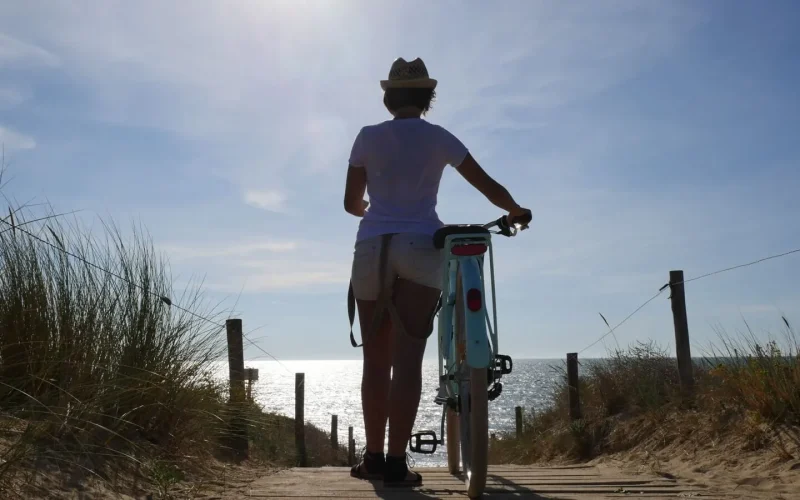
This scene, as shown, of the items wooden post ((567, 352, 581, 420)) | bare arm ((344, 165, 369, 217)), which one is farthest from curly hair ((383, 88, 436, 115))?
wooden post ((567, 352, 581, 420))

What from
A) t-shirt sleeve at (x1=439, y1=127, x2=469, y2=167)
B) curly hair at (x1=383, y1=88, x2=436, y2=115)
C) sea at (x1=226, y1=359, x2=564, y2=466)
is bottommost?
sea at (x1=226, y1=359, x2=564, y2=466)

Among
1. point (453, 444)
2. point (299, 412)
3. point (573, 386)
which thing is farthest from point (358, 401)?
point (453, 444)

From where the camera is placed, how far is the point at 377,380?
375 cm

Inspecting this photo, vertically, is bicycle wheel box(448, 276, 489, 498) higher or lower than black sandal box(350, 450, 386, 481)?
higher

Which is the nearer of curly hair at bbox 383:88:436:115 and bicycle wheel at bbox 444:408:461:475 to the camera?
curly hair at bbox 383:88:436:115

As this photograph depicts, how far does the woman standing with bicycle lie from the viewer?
11.4 feet

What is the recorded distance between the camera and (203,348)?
4.77 m

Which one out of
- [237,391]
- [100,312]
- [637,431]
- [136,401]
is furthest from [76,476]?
[637,431]

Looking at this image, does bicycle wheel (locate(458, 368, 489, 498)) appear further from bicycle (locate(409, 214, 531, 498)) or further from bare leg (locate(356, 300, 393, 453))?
bare leg (locate(356, 300, 393, 453))

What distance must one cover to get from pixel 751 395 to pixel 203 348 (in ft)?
11.5

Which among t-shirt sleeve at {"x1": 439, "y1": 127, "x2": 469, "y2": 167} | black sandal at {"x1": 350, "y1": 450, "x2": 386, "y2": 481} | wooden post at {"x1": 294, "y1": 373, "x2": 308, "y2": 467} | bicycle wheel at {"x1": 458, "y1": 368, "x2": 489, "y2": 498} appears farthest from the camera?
wooden post at {"x1": 294, "y1": 373, "x2": 308, "y2": 467}

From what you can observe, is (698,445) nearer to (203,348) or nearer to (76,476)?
(203,348)

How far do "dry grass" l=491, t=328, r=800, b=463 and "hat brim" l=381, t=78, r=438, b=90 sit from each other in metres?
2.72

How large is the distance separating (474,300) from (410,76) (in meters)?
1.26
